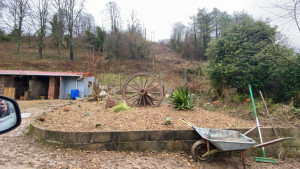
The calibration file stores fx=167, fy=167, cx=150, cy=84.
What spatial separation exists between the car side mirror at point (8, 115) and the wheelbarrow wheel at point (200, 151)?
113 inches

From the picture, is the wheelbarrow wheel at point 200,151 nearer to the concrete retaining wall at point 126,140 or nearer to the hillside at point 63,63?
the concrete retaining wall at point 126,140

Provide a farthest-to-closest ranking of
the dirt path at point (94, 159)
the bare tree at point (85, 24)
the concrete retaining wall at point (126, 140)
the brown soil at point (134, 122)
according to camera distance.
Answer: the bare tree at point (85, 24)
the brown soil at point (134, 122)
the concrete retaining wall at point (126, 140)
the dirt path at point (94, 159)

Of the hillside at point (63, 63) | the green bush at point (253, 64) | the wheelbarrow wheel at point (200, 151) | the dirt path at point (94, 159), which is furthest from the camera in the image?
the hillside at point (63, 63)

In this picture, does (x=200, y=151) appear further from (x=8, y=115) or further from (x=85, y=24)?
(x=85, y=24)

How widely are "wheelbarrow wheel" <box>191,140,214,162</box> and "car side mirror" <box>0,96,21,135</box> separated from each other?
2.86m

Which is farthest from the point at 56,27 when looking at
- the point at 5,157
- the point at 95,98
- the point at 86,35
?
the point at 5,157

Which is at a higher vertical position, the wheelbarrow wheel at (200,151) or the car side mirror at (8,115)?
the car side mirror at (8,115)

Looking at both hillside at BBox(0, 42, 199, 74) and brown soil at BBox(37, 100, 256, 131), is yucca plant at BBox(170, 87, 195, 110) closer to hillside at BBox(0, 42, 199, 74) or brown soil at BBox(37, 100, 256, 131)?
brown soil at BBox(37, 100, 256, 131)

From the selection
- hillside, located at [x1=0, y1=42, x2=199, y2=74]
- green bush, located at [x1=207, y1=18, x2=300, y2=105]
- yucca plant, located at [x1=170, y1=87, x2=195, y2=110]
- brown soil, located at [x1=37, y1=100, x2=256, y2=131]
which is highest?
hillside, located at [x1=0, y1=42, x2=199, y2=74]

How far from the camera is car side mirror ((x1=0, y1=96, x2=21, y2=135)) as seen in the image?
1.62m

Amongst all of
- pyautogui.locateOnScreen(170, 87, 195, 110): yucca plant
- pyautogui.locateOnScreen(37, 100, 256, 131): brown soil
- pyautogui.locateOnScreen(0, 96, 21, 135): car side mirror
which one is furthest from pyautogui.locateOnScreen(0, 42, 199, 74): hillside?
→ pyautogui.locateOnScreen(0, 96, 21, 135): car side mirror

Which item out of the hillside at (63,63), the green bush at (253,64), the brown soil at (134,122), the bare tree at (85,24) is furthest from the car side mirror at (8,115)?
the bare tree at (85,24)

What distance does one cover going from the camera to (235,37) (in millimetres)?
8156

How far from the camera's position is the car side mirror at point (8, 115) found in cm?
162
